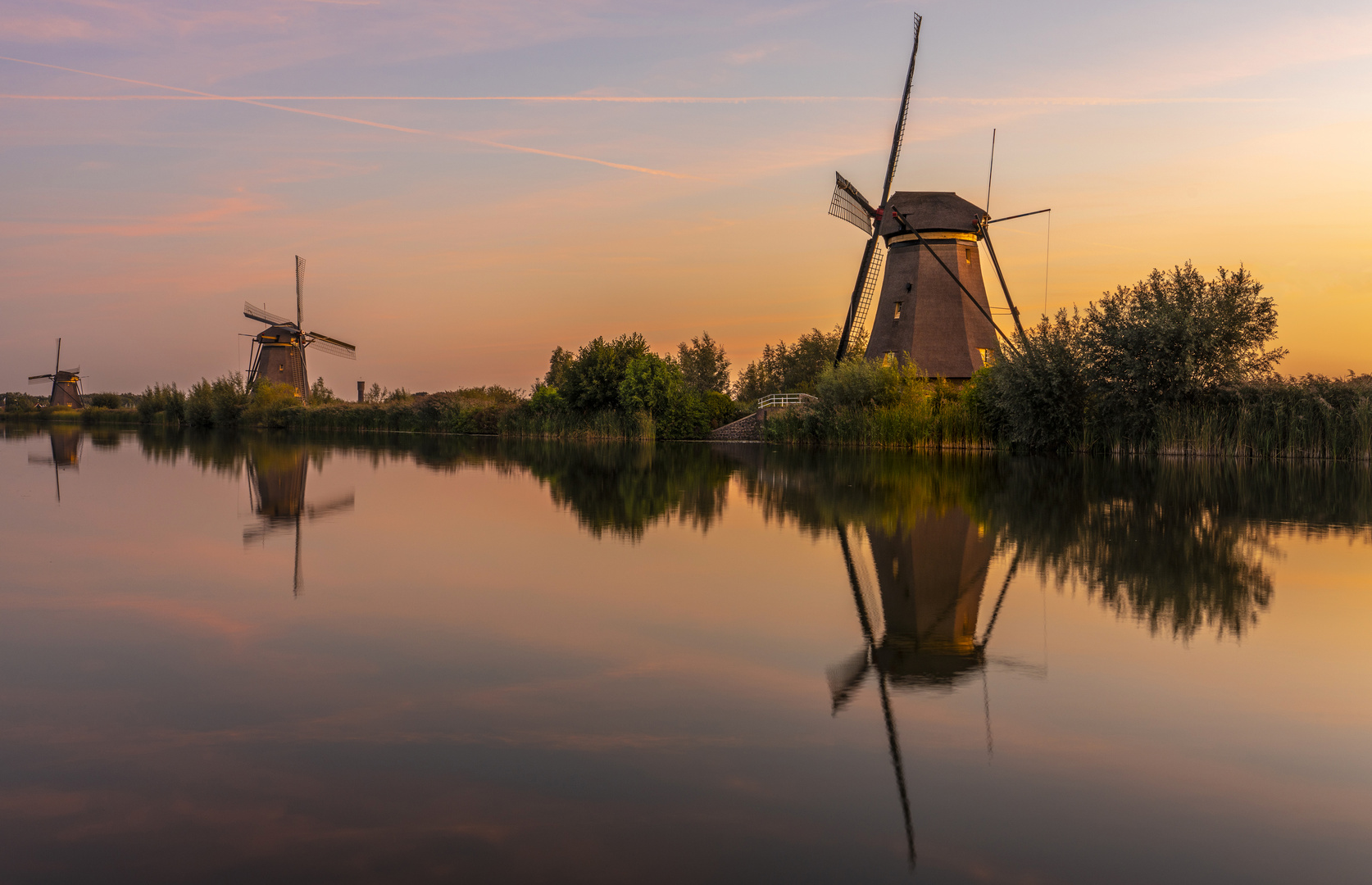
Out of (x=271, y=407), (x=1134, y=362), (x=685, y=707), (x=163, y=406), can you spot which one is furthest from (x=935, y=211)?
(x=163, y=406)

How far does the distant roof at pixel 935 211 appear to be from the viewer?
119 feet

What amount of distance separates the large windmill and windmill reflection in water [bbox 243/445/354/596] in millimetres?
22997

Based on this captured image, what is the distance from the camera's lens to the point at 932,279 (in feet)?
120

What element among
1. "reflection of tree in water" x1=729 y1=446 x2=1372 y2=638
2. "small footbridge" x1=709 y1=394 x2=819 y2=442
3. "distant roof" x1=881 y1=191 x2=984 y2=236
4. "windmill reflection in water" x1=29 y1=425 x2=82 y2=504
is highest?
"distant roof" x1=881 y1=191 x2=984 y2=236

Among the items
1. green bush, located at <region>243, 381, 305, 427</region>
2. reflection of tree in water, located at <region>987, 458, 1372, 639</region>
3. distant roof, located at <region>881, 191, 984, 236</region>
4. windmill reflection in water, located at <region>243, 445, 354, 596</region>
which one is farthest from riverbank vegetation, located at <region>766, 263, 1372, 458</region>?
green bush, located at <region>243, 381, 305, 427</region>

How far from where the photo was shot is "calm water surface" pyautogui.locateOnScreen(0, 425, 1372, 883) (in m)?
2.89

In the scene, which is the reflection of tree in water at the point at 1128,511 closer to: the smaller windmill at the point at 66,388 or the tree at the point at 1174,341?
the tree at the point at 1174,341

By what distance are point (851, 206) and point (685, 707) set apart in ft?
119

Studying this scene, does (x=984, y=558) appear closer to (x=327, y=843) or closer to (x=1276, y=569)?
(x=1276, y=569)

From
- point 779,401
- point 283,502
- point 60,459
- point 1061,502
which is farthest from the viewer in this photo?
point 779,401

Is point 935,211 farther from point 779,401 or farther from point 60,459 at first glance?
point 60,459

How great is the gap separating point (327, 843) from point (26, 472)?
20759mm

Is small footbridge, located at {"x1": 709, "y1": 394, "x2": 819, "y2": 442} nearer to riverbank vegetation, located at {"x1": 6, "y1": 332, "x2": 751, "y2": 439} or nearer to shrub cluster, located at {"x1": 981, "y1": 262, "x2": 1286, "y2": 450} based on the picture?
riverbank vegetation, located at {"x1": 6, "y1": 332, "x2": 751, "y2": 439}

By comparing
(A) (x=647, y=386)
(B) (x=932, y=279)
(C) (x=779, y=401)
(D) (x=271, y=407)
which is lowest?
(C) (x=779, y=401)
